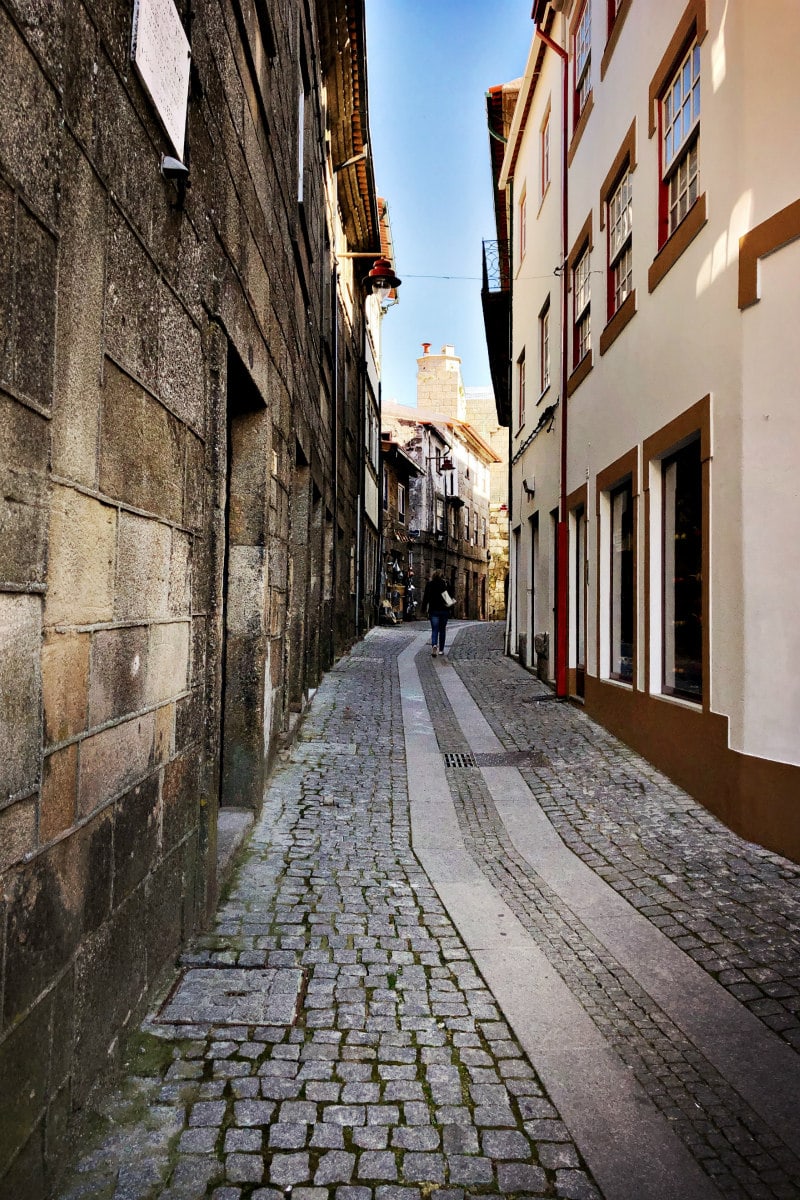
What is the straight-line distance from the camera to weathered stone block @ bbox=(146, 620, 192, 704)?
297 centimetres

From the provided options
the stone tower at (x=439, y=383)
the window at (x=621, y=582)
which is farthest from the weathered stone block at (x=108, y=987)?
the stone tower at (x=439, y=383)

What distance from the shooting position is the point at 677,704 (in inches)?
257

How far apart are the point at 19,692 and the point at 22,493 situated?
422 mm

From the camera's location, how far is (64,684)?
83.7 inches

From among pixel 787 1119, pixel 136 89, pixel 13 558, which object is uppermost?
pixel 136 89

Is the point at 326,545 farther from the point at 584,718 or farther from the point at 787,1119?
the point at 787,1119

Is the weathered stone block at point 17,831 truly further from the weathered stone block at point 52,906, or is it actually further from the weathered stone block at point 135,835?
the weathered stone block at point 135,835

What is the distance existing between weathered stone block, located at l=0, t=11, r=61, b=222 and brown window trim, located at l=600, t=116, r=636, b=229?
7510mm

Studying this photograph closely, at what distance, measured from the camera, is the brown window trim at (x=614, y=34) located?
27.5 feet

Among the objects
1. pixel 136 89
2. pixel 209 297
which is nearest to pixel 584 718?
pixel 209 297

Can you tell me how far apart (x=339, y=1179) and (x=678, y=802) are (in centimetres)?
436

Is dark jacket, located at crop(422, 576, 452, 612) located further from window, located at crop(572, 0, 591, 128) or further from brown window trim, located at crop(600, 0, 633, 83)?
brown window trim, located at crop(600, 0, 633, 83)

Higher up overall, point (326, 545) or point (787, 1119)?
point (326, 545)

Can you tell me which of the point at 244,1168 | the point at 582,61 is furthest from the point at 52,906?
the point at 582,61
